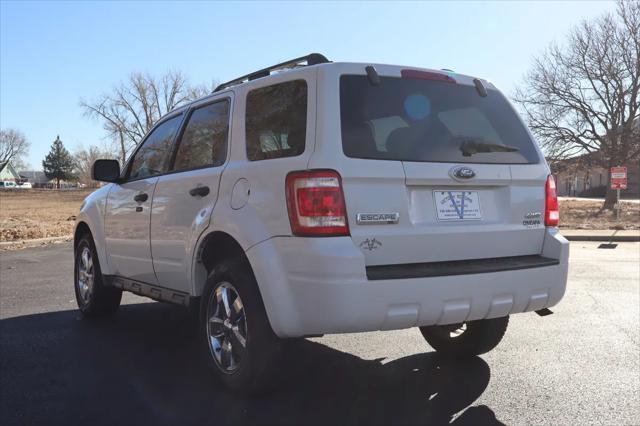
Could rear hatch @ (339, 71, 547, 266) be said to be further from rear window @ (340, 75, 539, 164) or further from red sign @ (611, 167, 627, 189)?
red sign @ (611, 167, 627, 189)

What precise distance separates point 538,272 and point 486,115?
1.06 m

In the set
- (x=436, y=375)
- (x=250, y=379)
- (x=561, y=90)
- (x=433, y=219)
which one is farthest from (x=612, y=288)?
(x=561, y=90)

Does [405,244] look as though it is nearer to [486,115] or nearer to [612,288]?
[486,115]

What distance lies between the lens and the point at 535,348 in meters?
4.79

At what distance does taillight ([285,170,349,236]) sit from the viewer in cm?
304

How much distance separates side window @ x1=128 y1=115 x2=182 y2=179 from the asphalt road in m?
1.46

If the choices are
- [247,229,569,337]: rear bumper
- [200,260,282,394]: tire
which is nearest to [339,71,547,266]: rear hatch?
[247,229,569,337]: rear bumper

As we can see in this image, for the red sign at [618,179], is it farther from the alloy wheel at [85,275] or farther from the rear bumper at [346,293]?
the rear bumper at [346,293]

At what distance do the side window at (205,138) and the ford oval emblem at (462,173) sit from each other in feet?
4.94

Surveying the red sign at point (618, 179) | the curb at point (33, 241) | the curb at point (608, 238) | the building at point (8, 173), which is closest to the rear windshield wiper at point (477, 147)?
the curb at point (33, 241)

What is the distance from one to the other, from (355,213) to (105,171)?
9.88 ft

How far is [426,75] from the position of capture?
143 inches

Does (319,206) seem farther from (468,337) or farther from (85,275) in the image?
(85,275)

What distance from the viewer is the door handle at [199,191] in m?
3.85
